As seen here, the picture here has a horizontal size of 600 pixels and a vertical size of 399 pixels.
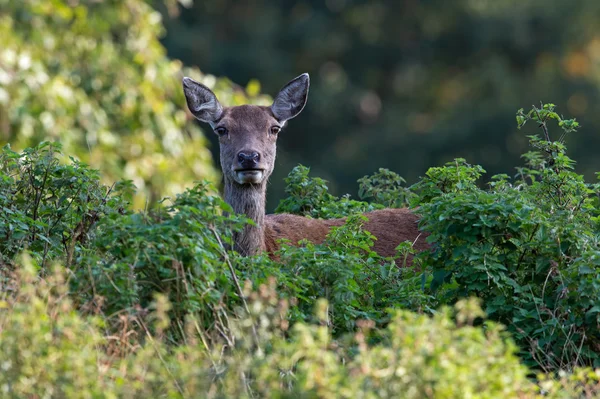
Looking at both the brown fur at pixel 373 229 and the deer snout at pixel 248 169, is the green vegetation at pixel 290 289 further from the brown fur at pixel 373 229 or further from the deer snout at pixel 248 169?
the deer snout at pixel 248 169

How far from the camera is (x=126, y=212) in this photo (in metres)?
7.31

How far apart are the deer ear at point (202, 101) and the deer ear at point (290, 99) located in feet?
1.46

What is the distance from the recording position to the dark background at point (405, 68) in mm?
32094

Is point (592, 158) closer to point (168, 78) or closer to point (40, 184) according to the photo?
point (168, 78)

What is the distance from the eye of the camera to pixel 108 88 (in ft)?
49.9

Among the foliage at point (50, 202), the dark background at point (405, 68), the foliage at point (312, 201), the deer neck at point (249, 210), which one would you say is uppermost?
the dark background at point (405, 68)

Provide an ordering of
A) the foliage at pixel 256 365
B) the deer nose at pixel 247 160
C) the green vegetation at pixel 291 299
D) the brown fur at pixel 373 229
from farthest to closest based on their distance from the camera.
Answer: the brown fur at pixel 373 229, the deer nose at pixel 247 160, the green vegetation at pixel 291 299, the foliage at pixel 256 365

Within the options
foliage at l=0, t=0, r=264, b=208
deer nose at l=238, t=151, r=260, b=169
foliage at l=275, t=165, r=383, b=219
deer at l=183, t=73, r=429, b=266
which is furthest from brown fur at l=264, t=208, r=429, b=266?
foliage at l=0, t=0, r=264, b=208

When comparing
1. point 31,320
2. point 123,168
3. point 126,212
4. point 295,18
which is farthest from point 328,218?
point 295,18

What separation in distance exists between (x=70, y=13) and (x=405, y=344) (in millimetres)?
10575

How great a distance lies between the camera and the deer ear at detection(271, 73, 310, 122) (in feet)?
31.5

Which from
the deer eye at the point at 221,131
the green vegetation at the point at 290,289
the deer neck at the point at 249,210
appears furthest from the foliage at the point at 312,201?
the deer neck at the point at 249,210

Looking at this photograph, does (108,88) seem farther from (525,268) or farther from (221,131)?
(525,268)

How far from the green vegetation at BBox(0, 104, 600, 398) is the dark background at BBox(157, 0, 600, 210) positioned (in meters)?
22.1
